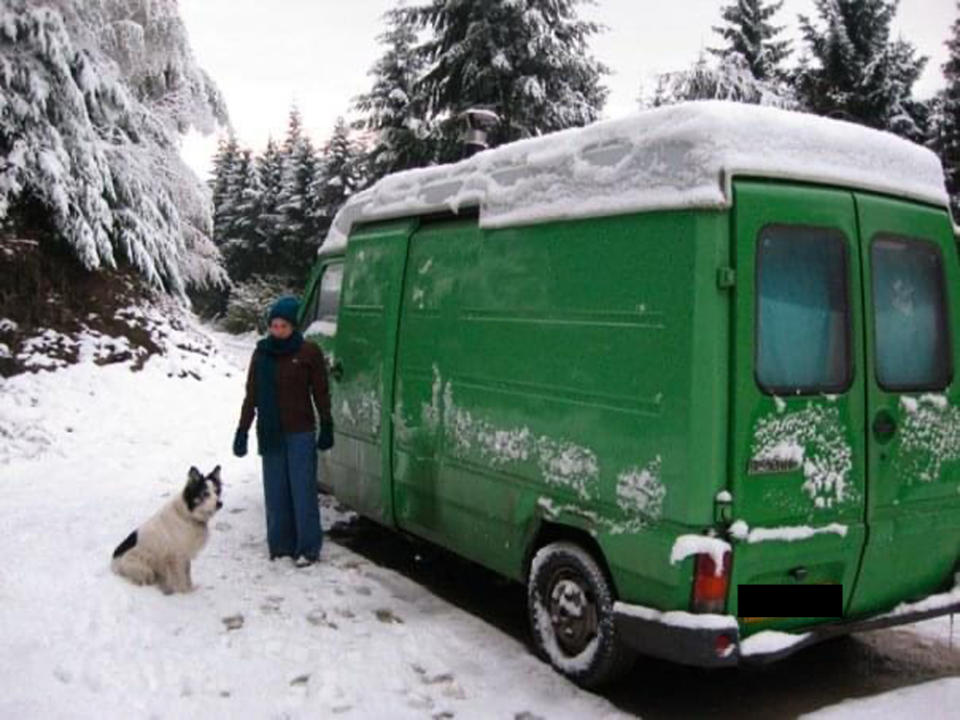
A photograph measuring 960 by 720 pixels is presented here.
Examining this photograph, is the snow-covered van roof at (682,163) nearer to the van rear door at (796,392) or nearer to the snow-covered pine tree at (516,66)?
the van rear door at (796,392)

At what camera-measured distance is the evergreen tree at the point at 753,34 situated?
2447 centimetres

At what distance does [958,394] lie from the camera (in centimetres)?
466

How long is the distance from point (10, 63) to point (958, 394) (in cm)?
1121

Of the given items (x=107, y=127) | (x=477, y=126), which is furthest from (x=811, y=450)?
(x=107, y=127)

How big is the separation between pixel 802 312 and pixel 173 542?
3.80m

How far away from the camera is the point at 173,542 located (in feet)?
17.4

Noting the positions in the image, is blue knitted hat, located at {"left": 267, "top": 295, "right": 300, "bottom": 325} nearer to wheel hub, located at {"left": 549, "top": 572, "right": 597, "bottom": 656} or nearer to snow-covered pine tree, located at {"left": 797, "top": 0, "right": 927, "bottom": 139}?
wheel hub, located at {"left": 549, "top": 572, "right": 597, "bottom": 656}

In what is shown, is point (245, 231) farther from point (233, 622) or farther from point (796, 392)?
point (796, 392)

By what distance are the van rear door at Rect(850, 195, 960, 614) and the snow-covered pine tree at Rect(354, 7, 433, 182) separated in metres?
16.5

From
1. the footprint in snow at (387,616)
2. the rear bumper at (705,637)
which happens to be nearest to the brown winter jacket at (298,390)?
the footprint in snow at (387,616)

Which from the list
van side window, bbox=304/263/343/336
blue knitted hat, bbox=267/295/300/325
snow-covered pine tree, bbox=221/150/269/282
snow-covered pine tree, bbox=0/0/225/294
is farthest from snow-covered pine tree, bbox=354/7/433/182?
snow-covered pine tree, bbox=221/150/269/282

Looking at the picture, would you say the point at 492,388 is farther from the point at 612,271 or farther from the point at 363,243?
the point at 363,243

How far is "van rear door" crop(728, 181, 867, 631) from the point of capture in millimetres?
3840

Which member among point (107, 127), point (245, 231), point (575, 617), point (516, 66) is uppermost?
point (516, 66)
